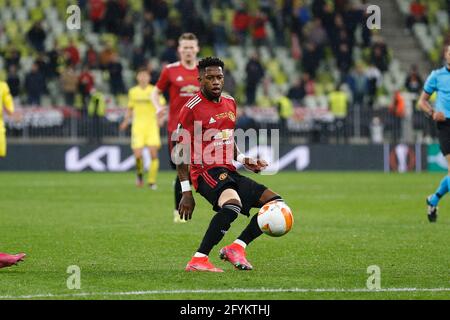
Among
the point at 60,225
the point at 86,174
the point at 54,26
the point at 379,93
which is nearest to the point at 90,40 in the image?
the point at 54,26

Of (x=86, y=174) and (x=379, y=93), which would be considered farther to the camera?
(x=379, y=93)

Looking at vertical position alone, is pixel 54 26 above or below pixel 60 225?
above

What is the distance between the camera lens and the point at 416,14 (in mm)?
34938

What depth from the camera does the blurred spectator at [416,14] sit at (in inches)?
1369

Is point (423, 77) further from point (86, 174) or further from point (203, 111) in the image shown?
point (203, 111)

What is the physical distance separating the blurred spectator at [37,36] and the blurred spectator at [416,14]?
12024 millimetres

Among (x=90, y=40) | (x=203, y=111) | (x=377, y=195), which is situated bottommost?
(x=377, y=195)

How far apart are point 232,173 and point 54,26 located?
22728 mm

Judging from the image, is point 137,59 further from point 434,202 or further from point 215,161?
point 215,161

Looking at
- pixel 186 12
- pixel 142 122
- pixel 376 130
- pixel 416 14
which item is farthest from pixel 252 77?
pixel 416 14

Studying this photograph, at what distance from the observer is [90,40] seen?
3158 cm

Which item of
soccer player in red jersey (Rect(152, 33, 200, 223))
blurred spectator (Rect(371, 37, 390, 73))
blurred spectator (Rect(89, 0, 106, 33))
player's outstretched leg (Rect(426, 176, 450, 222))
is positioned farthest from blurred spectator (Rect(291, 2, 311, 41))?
soccer player in red jersey (Rect(152, 33, 200, 223))
